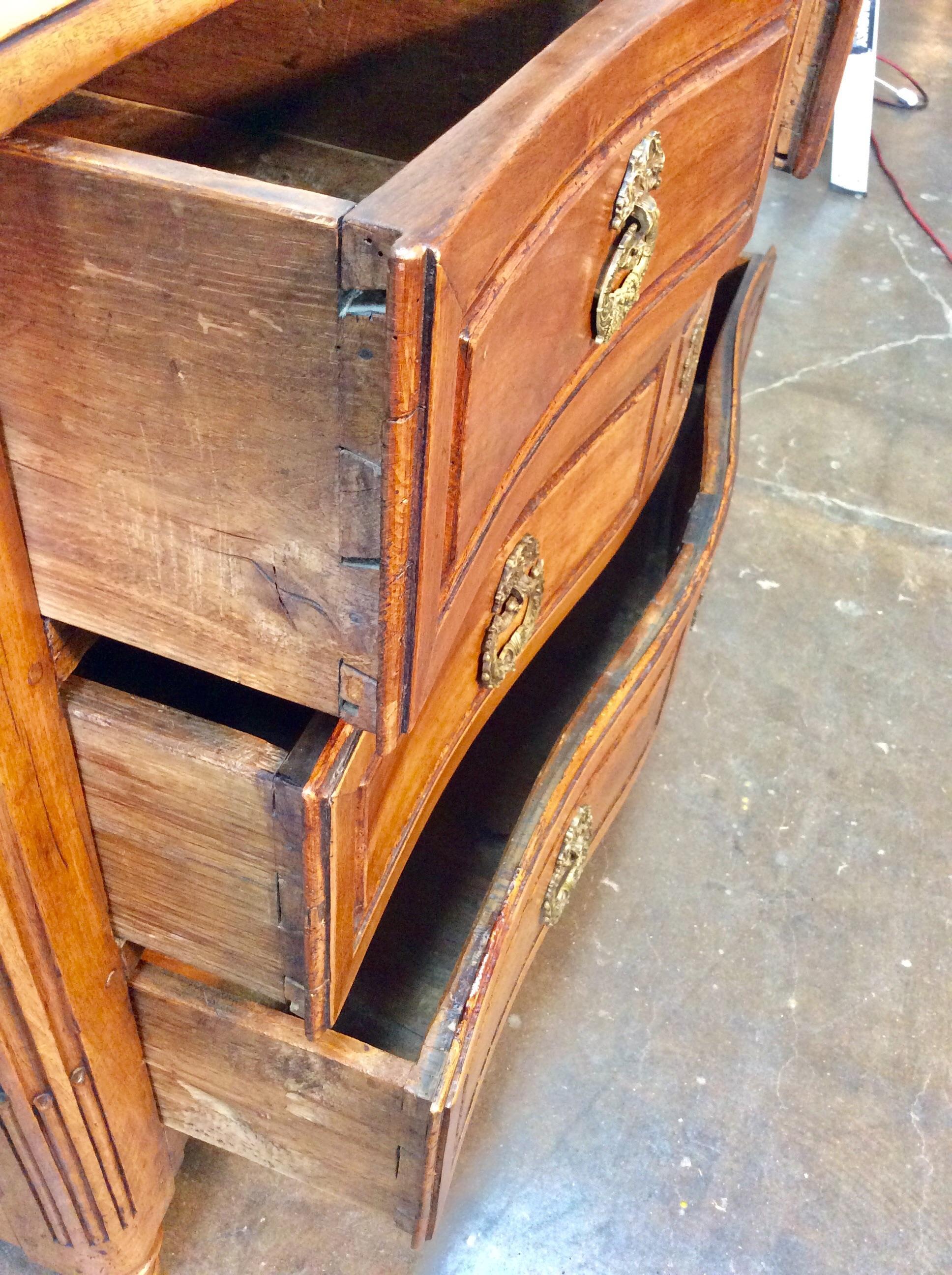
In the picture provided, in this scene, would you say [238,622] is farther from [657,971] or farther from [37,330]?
[657,971]

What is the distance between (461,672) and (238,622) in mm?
294

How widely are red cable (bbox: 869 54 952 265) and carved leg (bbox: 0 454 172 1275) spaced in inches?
99.8

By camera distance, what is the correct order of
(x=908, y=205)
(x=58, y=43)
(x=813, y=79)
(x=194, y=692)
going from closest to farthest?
(x=58, y=43) < (x=194, y=692) < (x=813, y=79) < (x=908, y=205)

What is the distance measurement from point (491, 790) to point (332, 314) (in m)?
0.82

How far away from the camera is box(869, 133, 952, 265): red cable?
104 inches

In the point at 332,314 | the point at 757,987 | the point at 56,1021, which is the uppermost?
the point at 332,314

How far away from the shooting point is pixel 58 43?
0.40m

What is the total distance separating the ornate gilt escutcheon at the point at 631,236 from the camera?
656 mm

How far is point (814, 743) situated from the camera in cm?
159

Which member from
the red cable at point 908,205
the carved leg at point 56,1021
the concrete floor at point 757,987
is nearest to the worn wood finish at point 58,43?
the carved leg at point 56,1021

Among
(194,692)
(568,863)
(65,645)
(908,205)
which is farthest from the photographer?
(908,205)

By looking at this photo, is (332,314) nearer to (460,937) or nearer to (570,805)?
(570,805)

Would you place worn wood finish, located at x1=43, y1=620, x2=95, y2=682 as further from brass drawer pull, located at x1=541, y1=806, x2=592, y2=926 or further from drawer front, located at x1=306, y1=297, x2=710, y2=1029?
brass drawer pull, located at x1=541, y1=806, x2=592, y2=926

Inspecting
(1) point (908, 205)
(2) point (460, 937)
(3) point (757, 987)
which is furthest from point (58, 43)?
(1) point (908, 205)
